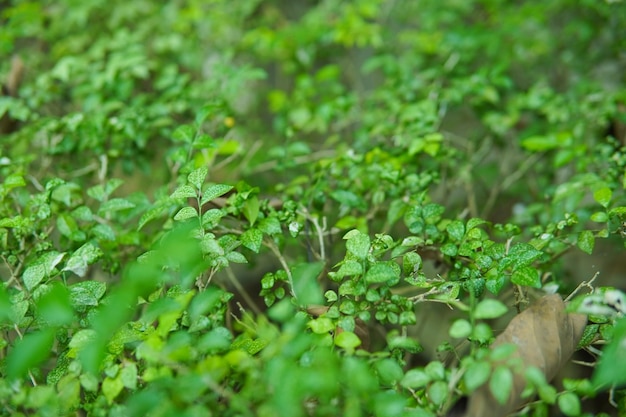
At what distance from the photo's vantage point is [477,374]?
104cm

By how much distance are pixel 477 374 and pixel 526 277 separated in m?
0.35

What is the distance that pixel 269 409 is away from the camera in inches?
39.9

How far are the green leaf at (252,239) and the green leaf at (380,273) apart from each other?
296 millimetres

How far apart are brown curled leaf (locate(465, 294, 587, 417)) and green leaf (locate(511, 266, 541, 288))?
0.28ft

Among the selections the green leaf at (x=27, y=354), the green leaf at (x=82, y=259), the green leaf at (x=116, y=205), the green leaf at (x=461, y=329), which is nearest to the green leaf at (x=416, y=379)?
the green leaf at (x=461, y=329)

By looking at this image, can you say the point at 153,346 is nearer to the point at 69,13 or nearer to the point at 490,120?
the point at 490,120

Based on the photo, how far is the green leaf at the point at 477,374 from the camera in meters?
1.03

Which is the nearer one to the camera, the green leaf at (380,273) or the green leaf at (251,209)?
the green leaf at (380,273)

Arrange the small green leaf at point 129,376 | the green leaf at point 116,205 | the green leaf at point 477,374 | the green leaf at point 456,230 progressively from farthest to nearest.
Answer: the green leaf at point 116,205 < the green leaf at point 456,230 < the small green leaf at point 129,376 < the green leaf at point 477,374

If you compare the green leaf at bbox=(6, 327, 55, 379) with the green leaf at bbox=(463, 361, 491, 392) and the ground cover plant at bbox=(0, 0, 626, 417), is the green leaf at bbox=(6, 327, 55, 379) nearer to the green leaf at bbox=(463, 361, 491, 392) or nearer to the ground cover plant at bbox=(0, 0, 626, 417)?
the ground cover plant at bbox=(0, 0, 626, 417)

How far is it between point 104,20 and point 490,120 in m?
2.01

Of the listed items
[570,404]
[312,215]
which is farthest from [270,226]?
[570,404]

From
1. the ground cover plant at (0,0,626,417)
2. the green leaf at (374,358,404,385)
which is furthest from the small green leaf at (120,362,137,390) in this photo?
the green leaf at (374,358,404,385)

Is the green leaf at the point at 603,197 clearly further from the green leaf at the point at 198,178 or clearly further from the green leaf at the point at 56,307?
the green leaf at the point at 56,307
